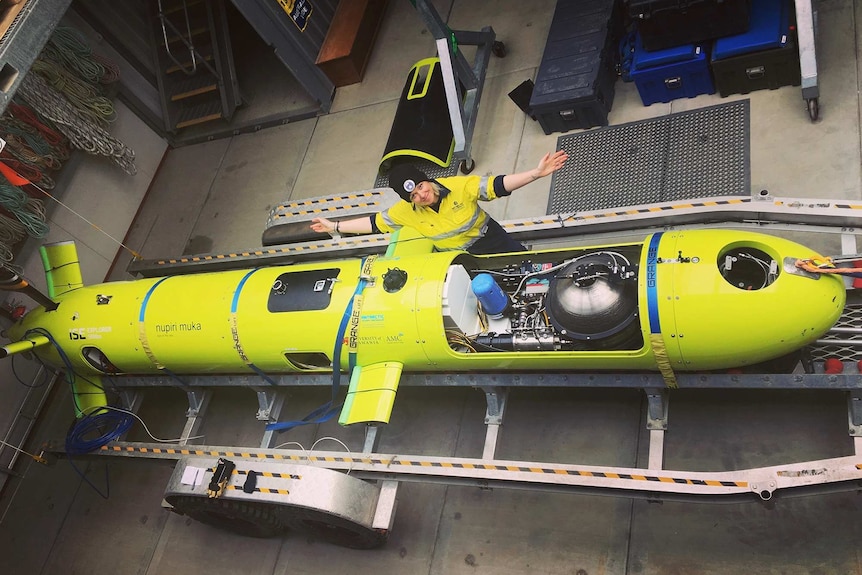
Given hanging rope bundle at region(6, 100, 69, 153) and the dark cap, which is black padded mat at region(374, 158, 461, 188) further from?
hanging rope bundle at region(6, 100, 69, 153)

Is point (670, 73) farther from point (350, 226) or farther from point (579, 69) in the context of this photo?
point (350, 226)

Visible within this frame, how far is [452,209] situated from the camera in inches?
207

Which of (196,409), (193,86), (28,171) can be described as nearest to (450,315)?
(196,409)

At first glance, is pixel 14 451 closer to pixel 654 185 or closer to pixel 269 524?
pixel 269 524

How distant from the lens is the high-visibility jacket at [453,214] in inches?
202

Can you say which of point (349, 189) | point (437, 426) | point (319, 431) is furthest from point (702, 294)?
point (349, 189)

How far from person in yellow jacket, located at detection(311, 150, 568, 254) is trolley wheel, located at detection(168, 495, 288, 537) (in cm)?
214

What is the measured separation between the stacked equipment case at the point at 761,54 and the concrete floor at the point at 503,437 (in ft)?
0.47

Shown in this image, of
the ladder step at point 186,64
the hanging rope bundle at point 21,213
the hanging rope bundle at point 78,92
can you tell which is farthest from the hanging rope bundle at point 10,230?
the ladder step at point 186,64

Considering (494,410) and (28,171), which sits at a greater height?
(28,171)

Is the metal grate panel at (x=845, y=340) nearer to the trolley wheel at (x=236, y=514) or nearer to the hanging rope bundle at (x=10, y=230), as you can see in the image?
the trolley wheel at (x=236, y=514)

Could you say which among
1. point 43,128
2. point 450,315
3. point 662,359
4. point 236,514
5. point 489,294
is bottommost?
point 236,514

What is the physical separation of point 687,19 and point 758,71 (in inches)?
28.0

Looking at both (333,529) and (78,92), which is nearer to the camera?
(333,529)
